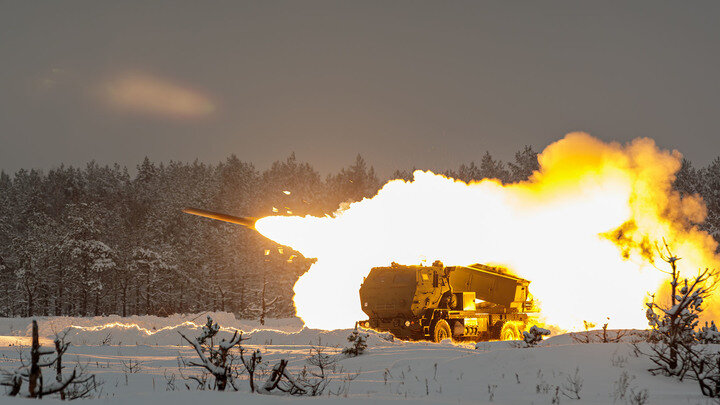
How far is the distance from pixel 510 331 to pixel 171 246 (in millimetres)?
52410

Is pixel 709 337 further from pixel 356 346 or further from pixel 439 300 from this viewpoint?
pixel 439 300

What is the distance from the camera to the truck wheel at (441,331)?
74.9 ft

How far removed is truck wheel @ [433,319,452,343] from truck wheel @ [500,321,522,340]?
3.84 m

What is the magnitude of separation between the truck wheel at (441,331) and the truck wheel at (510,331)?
3836mm

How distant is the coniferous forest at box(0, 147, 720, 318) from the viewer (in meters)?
61.4

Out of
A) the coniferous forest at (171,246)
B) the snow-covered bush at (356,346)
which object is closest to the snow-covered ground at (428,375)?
the snow-covered bush at (356,346)

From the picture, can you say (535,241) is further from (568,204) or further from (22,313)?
(22,313)

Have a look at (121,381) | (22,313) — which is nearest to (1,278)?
(22,313)

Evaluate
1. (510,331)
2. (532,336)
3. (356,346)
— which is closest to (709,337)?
(532,336)

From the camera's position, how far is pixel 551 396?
10.8 m

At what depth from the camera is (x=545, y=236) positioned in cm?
3278

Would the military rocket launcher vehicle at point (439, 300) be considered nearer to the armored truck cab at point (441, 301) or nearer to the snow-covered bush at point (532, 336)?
the armored truck cab at point (441, 301)

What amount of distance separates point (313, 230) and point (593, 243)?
1503 centimetres

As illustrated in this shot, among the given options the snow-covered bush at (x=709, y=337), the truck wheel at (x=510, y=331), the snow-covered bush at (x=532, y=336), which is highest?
the snow-covered bush at (x=709, y=337)
